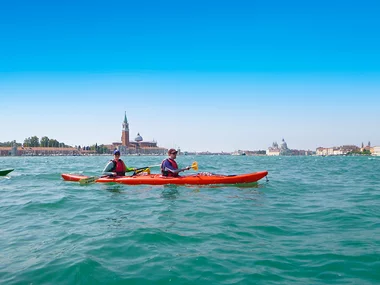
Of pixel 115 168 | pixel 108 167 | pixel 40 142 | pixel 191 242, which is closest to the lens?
pixel 191 242

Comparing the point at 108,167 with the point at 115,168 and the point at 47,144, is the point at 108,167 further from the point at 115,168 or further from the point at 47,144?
the point at 47,144

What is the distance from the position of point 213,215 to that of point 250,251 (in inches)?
105

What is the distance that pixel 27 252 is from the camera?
501 centimetres

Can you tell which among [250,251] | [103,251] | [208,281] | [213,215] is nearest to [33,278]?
[103,251]

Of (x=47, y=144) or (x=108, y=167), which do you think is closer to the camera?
(x=108, y=167)

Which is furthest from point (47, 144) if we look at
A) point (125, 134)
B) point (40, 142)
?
point (125, 134)

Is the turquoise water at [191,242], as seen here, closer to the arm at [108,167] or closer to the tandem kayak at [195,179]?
the tandem kayak at [195,179]

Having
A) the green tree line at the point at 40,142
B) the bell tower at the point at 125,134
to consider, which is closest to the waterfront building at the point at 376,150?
the bell tower at the point at 125,134

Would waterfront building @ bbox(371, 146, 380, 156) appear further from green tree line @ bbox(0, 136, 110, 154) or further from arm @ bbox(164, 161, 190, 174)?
arm @ bbox(164, 161, 190, 174)

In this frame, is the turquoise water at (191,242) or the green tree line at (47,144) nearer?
the turquoise water at (191,242)

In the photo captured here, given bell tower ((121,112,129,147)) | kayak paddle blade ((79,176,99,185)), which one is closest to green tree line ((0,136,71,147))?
bell tower ((121,112,129,147))

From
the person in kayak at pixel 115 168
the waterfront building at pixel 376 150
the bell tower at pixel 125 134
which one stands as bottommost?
the person in kayak at pixel 115 168

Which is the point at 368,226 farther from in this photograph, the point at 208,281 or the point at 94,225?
the point at 94,225

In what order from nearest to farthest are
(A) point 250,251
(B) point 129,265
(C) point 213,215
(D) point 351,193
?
(B) point 129,265 < (A) point 250,251 < (C) point 213,215 < (D) point 351,193
